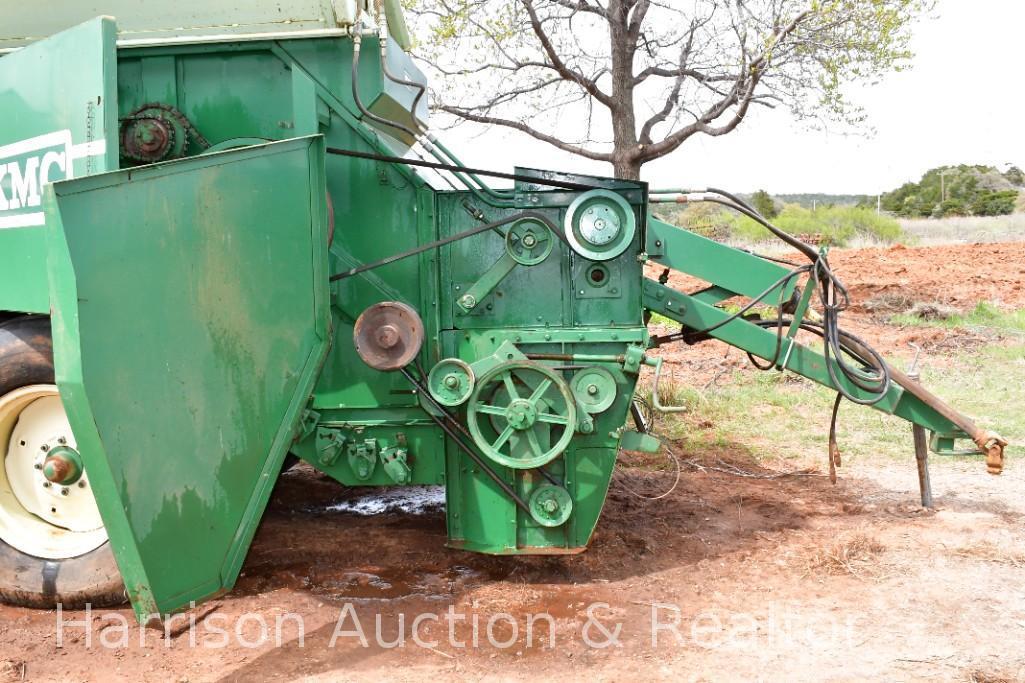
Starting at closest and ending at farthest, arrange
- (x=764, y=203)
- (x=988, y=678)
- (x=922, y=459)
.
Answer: (x=988, y=678) → (x=922, y=459) → (x=764, y=203)

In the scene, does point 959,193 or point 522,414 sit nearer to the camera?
point 522,414

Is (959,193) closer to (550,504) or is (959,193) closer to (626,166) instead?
(626,166)

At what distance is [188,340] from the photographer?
3.27 m

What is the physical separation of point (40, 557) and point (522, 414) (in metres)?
A: 2.30

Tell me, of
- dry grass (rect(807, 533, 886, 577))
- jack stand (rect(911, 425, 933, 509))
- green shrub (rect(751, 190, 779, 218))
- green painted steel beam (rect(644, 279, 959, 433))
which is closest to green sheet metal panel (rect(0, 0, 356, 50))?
green painted steel beam (rect(644, 279, 959, 433))

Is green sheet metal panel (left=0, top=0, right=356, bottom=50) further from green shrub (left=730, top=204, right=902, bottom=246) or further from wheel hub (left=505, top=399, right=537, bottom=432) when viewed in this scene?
green shrub (left=730, top=204, right=902, bottom=246)

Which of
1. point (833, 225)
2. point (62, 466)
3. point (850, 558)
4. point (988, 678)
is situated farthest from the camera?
point (833, 225)

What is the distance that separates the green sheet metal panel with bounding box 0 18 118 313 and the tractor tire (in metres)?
0.17

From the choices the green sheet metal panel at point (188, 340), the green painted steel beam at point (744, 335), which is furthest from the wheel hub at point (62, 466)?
the green painted steel beam at point (744, 335)

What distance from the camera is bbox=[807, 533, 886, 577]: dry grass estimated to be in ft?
14.7

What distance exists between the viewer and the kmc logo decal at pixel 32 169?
3.66 metres

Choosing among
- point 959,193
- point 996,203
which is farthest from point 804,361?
point 959,193

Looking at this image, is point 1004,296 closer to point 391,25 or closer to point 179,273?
point 391,25

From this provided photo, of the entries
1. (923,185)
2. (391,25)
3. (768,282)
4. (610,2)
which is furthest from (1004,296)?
(923,185)
